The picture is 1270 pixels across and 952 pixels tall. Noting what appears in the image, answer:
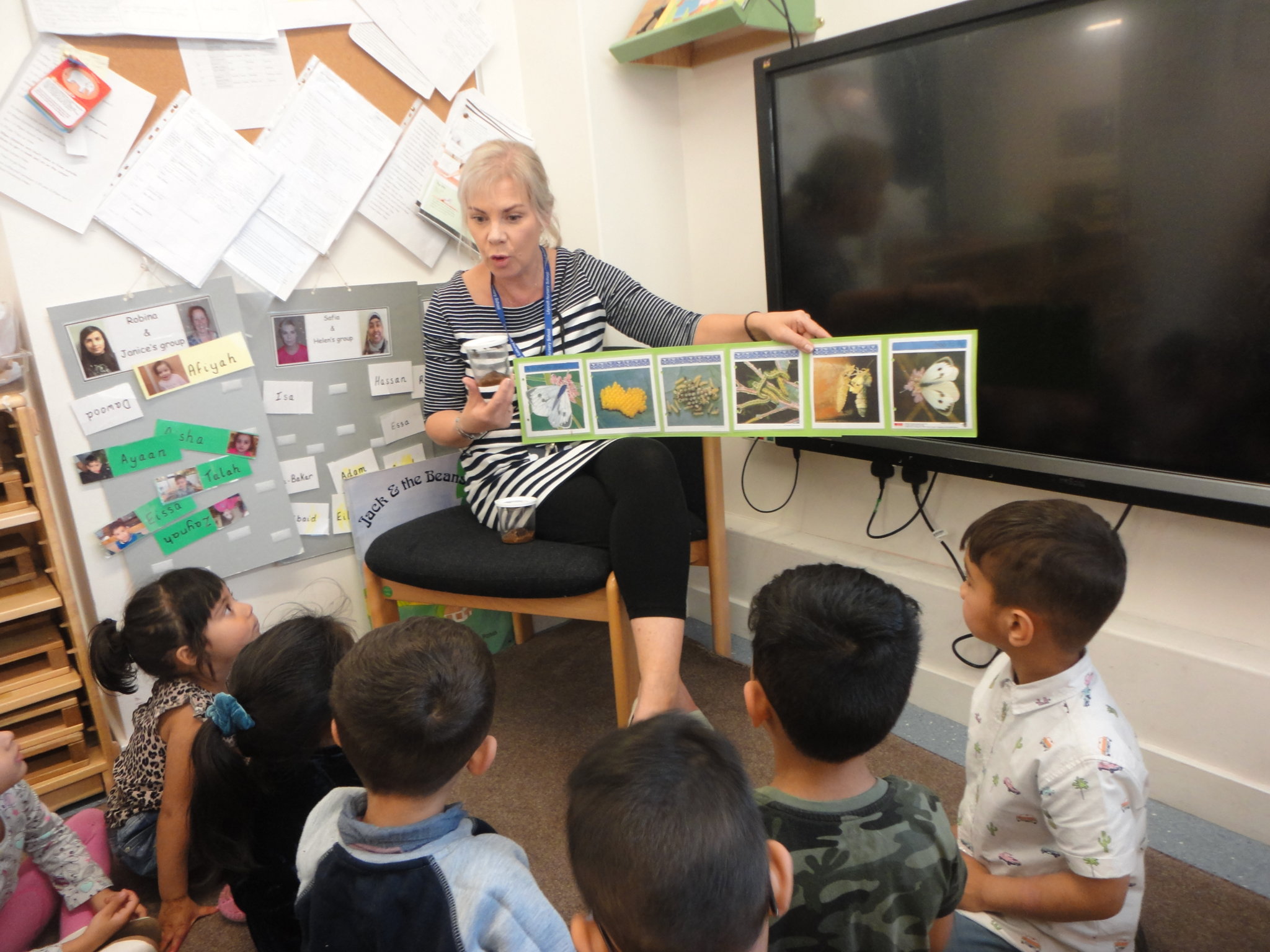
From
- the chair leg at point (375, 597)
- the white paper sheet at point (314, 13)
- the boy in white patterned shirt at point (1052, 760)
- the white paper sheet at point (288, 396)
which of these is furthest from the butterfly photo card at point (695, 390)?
the white paper sheet at point (314, 13)

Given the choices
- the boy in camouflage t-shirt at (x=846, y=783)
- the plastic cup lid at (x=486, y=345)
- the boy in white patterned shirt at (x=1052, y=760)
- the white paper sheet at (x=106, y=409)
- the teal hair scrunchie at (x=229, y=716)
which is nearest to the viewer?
the boy in camouflage t-shirt at (x=846, y=783)

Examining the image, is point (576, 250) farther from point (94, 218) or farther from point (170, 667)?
point (170, 667)

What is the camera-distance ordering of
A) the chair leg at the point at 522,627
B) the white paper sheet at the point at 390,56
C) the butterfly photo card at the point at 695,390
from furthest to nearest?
1. the chair leg at the point at 522,627
2. the white paper sheet at the point at 390,56
3. the butterfly photo card at the point at 695,390

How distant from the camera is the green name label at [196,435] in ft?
5.91

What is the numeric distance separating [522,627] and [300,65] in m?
1.49

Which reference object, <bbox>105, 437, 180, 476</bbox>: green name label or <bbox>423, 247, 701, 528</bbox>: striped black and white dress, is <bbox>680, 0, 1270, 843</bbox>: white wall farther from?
<bbox>105, 437, 180, 476</bbox>: green name label

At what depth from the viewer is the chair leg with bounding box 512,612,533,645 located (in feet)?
7.66

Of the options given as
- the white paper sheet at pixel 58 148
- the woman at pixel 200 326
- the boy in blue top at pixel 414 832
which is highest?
the white paper sheet at pixel 58 148

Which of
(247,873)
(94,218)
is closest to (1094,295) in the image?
(247,873)

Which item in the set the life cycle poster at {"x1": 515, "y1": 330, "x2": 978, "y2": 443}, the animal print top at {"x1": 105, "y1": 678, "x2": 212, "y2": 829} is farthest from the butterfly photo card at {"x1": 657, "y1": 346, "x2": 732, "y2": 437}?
the animal print top at {"x1": 105, "y1": 678, "x2": 212, "y2": 829}

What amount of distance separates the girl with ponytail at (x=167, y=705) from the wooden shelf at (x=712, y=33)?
1.47 m

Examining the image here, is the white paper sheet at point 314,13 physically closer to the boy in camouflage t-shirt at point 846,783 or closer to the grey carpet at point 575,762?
the grey carpet at point 575,762

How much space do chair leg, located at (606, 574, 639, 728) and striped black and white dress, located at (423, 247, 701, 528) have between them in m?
0.37

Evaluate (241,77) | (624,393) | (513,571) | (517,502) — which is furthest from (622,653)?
(241,77)
